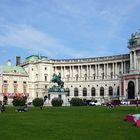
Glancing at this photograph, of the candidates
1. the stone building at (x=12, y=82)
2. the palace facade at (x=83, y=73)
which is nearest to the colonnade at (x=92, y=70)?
the palace facade at (x=83, y=73)

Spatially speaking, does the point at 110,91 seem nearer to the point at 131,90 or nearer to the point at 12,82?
the point at 131,90

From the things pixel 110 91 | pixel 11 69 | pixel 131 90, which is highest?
pixel 11 69

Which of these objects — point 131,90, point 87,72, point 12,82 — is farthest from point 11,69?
point 131,90

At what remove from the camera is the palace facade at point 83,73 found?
Answer: 5413 inches

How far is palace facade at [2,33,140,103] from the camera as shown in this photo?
13750 cm

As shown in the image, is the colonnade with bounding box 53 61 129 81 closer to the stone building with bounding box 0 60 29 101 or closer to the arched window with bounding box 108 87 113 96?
the arched window with bounding box 108 87 113 96

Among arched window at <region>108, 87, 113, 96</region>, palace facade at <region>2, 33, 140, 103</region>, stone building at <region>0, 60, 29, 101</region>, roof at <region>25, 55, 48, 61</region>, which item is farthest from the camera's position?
roof at <region>25, 55, 48, 61</region>

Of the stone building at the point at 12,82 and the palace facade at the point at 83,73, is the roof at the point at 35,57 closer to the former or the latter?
the palace facade at the point at 83,73

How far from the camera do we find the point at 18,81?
145875mm

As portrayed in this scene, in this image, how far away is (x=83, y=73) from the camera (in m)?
150

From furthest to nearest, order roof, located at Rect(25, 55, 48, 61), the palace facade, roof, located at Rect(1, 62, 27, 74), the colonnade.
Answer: roof, located at Rect(25, 55, 48, 61)
roof, located at Rect(1, 62, 27, 74)
the colonnade
the palace facade

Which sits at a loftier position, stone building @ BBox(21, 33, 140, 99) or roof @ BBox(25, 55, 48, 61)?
roof @ BBox(25, 55, 48, 61)

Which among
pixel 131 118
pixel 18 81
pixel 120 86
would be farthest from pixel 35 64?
pixel 131 118

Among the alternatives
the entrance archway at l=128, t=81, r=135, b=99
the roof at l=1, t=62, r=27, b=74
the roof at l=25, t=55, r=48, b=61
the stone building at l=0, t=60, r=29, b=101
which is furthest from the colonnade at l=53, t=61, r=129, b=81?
the stone building at l=0, t=60, r=29, b=101
